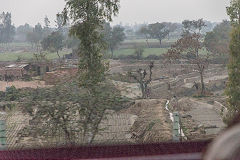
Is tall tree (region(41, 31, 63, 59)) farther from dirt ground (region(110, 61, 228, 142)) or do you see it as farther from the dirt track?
the dirt track

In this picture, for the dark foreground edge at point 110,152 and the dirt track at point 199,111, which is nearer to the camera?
the dark foreground edge at point 110,152

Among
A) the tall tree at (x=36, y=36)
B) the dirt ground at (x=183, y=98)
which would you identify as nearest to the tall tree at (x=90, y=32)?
the dirt ground at (x=183, y=98)

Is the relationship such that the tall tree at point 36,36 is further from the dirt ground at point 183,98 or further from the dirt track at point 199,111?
the dirt track at point 199,111

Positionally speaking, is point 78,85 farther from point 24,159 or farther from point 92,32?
point 24,159

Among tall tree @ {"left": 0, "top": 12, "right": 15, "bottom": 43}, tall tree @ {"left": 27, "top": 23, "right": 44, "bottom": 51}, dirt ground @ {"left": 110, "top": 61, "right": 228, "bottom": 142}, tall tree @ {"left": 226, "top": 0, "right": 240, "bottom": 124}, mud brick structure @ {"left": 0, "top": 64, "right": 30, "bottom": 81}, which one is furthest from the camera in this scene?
tall tree @ {"left": 0, "top": 12, "right": 15, "bottom": 43}

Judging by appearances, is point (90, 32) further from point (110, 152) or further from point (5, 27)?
point (5, 27)

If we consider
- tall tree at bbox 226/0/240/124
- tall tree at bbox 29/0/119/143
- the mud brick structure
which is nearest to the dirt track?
tall tree at bbox 226/0/240/124

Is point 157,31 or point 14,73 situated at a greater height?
point 157,31

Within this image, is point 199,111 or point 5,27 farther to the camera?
point 5,27

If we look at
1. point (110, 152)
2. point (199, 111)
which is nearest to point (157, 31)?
point (199, 111)

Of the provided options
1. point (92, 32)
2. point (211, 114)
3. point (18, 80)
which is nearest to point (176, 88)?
point (211, 114)

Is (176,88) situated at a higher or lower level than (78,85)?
lower

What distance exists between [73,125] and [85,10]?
136 inches

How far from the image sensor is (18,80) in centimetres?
1959
